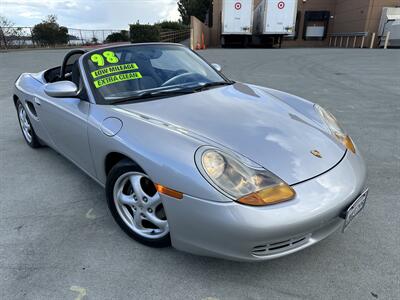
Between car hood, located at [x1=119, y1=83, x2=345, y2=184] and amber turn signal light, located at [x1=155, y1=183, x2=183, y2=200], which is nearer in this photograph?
amber turn signal light, located at [x1=155, y1=183, x2=183, y2=200]

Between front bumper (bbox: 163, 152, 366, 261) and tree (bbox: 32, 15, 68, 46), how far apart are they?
89.8ft

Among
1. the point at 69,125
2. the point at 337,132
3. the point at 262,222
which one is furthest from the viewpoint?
the point at 69,125

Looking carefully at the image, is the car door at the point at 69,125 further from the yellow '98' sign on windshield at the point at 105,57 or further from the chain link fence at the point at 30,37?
the chain link fence at the point at 30,37

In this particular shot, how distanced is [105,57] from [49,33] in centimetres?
2587

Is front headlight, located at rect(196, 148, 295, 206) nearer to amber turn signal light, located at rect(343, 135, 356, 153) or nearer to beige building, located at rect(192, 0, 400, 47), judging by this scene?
amber turn signal light, located at rect(343, 135, 356, 153)

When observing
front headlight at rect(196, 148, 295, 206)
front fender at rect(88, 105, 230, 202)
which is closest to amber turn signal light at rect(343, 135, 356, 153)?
front headlight at rect(196, 148, 295, 206)

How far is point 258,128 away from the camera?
2.12 meters

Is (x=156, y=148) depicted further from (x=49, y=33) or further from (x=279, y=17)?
(x=49, y=33)

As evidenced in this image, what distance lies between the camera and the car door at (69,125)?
248 centimetres

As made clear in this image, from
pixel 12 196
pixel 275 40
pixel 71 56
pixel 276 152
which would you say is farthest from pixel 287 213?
pixel 275 40

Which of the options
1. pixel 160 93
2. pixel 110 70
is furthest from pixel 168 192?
pixel 110 70

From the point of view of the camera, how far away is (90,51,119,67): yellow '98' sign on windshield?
2.69 meters

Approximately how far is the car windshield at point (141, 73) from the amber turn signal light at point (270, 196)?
4.31ft

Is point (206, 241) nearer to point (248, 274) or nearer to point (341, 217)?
point (248, 274)
